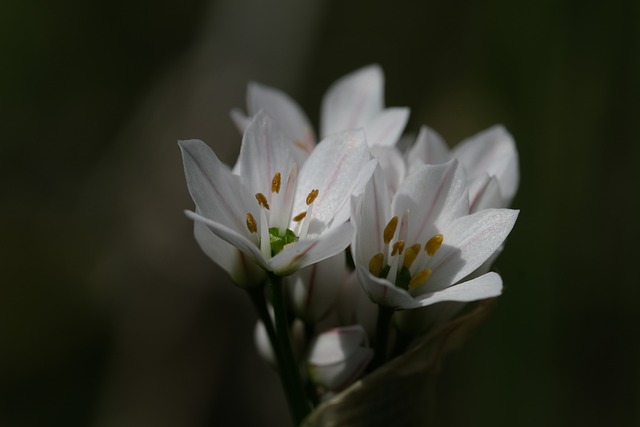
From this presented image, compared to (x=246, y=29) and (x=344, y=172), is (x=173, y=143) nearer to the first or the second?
(x=246, y=29)

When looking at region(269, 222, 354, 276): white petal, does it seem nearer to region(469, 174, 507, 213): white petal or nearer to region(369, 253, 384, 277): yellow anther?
region(369, 253, 384, 277): yellow anther

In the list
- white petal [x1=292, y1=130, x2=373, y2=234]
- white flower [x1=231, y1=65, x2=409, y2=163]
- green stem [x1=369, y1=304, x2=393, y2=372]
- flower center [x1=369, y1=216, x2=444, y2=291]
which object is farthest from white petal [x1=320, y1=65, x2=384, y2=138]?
green stem [x1=369, y1=304, x2=393, y2=372]

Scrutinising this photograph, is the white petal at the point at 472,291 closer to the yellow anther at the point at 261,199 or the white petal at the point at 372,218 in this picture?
the white petal at the point at 372,218

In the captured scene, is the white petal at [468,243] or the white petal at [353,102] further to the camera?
the white petal at [353,102]

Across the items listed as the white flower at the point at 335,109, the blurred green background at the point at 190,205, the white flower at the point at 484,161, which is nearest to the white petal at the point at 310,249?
the white flower at the point at 484,161

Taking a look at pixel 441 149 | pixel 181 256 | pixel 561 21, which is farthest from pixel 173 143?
pixel 441 149

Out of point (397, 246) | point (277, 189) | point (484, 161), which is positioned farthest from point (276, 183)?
point (484, 161)
